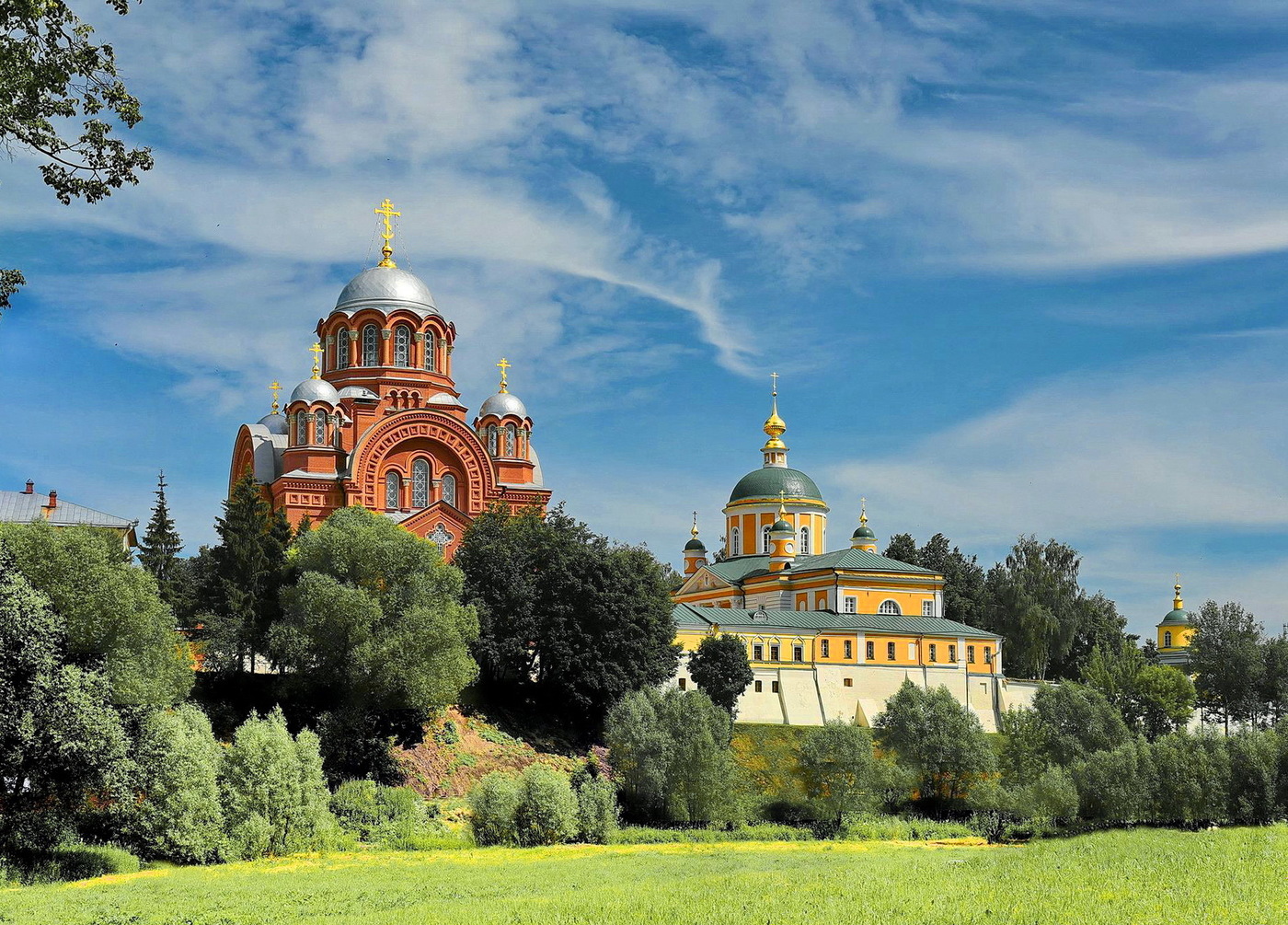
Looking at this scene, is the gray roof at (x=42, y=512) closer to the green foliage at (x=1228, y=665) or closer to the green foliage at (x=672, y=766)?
the green foliage at (x=672, y=766)

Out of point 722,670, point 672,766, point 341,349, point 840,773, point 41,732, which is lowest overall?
point 840,773

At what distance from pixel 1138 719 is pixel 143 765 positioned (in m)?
39.4

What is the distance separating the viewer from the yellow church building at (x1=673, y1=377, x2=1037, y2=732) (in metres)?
53.1

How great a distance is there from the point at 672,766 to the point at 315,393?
22.3 m

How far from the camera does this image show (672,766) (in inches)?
1436

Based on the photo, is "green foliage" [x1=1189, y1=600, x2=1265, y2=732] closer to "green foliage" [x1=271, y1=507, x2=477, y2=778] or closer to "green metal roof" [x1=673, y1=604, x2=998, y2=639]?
"green metal roof" [x1=673, y1=604, x2=998, y2=639]

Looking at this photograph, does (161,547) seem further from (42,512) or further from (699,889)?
(699,889)

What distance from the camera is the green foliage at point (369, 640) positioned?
34.0m

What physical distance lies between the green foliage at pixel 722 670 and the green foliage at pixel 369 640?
14149 millimetres

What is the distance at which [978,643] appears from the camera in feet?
190

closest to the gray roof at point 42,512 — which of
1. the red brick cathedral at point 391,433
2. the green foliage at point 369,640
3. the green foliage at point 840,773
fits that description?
the red brick cathedral at point 391,433

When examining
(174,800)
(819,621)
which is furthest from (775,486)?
(174,800)

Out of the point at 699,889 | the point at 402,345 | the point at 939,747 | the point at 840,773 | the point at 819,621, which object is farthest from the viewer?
the point at 819,621

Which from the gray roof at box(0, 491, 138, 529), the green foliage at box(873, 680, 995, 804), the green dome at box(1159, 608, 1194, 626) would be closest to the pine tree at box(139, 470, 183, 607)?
the gray roof at box(0, 491, 138, 529)
